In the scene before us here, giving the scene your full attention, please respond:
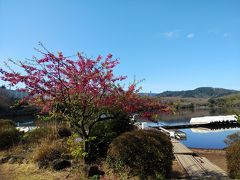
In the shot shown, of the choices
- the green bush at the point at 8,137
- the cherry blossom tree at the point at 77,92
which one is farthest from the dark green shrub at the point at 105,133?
the green bush at the point at 8,137

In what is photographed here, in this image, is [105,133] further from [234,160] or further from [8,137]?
[8,137]

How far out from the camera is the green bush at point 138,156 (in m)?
9.53

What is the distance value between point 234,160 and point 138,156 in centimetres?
279

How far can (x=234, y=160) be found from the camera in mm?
9469

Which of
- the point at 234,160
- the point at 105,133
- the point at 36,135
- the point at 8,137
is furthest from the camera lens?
the point at 8,137

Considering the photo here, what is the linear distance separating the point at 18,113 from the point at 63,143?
7721cm

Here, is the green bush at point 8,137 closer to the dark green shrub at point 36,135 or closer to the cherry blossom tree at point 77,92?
the dark green shrub at point 36,135

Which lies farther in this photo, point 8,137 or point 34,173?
point 8,137

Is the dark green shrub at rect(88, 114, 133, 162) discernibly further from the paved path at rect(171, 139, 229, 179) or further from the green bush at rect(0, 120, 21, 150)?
the green bush at rect(0, 120, 21, 150)

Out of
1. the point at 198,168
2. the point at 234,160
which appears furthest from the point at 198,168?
the point at 234,160

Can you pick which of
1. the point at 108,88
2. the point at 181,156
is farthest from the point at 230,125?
the point at 108,88

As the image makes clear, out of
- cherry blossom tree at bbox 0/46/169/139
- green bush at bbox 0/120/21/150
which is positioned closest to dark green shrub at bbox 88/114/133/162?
cherry blossom tree at bbox 0/46/169/139

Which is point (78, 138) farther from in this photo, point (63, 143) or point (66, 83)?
point (66, 83)

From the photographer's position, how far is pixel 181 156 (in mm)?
13773
